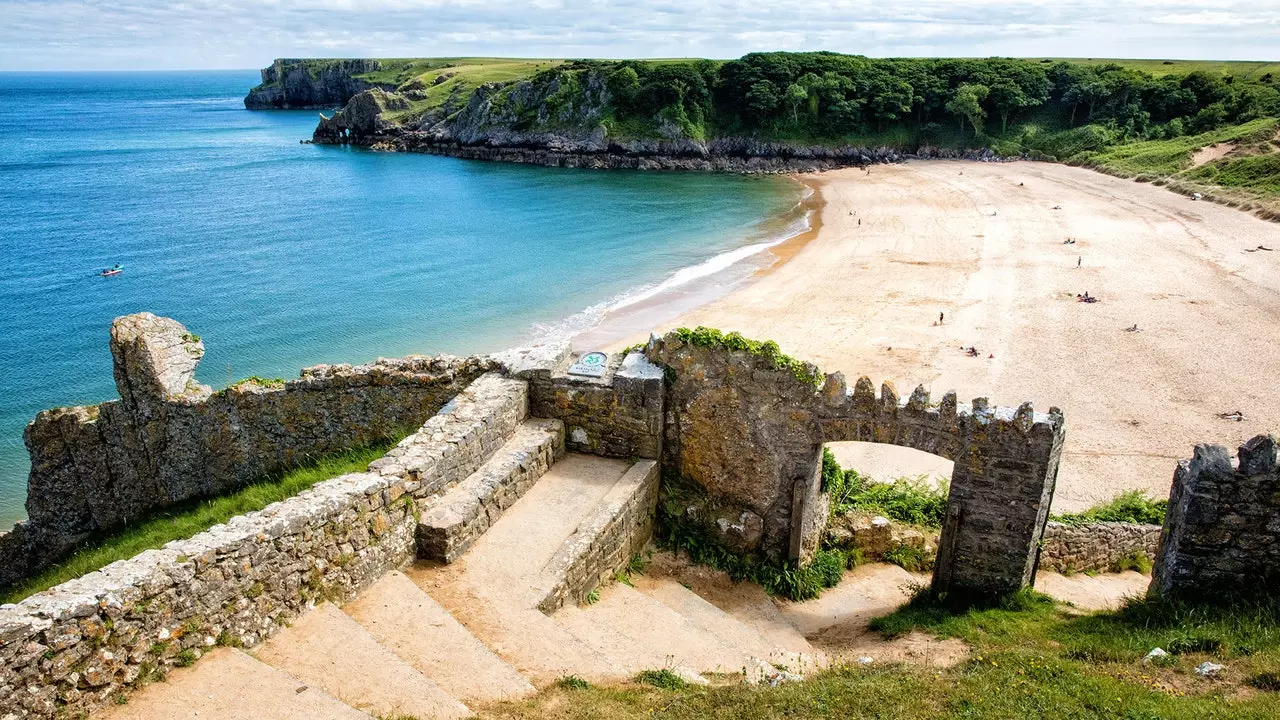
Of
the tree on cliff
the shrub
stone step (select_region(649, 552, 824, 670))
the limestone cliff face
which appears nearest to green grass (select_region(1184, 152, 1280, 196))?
the tree on cliff

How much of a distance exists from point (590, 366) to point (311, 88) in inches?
7127

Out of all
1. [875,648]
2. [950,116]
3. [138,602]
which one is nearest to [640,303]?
[875,648]

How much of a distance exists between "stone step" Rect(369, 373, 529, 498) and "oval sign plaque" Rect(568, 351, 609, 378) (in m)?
0.85

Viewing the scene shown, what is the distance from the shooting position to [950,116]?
8688 centimetres

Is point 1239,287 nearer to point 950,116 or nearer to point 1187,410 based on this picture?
point 1187,410

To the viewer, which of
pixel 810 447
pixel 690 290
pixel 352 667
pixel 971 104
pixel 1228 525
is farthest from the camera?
pixel 971 104

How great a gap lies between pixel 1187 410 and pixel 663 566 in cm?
1917

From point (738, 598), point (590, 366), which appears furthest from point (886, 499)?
point (590, 366)

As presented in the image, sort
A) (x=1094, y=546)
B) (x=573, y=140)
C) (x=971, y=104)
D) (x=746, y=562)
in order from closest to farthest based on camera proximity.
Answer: (x=746, y=562) → (x=1094, y=546) → (x=971, y=104) → (x=573, y=140)

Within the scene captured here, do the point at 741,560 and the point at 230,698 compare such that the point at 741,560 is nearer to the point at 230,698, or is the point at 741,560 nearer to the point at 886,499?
the point at 886,499

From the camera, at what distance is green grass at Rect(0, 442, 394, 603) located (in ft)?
39.8

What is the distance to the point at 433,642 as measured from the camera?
8852 millimetres

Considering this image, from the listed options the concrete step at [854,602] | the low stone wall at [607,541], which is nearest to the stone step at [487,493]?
the low stone wall at [607,541]

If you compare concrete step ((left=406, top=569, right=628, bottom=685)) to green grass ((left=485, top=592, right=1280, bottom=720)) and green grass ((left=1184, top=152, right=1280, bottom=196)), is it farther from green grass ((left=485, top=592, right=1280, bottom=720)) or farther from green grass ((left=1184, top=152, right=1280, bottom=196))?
green grass ((left=1184, top=152, right=1280, bottom=196))
